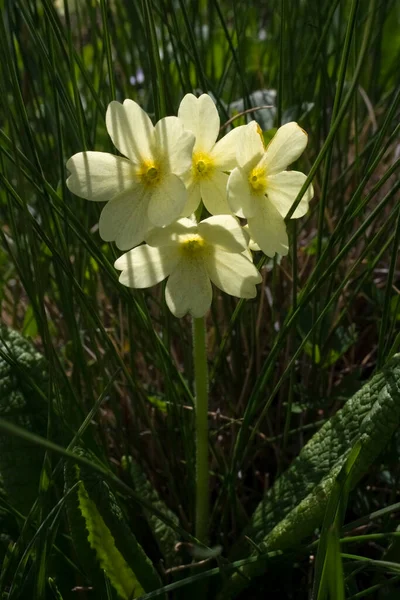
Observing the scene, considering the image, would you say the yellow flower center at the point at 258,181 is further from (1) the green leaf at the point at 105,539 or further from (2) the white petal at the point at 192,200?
(1) the green leaf at the point at 105,539

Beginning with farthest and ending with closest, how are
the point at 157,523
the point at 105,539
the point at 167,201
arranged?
the point at 157,523, the point at 105,539, the point at 167,201

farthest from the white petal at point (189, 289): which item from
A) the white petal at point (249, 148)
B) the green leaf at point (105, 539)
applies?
the green leaf at point (105, 539)

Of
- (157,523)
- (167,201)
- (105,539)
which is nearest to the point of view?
(167,201)

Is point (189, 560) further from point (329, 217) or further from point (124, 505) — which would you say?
point (329, 217)

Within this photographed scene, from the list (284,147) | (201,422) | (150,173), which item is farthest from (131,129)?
(201,422)

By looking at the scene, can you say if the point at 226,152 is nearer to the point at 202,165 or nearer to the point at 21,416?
the point at 202,165

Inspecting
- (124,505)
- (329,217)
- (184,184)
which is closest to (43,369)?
(124,505)
